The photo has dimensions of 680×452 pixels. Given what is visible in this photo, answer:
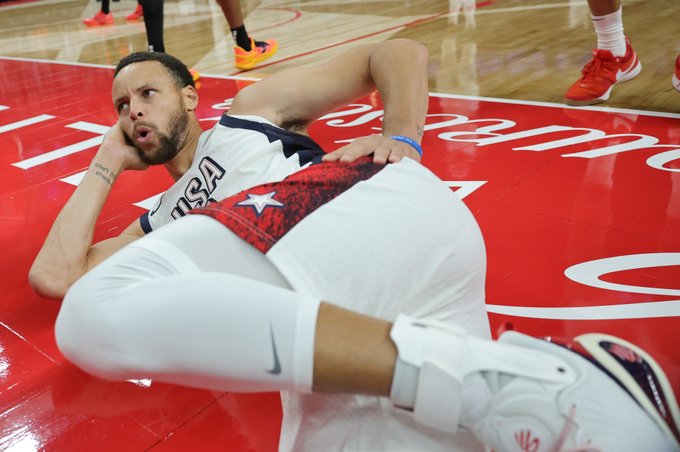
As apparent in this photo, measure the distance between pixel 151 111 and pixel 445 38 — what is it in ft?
12.3

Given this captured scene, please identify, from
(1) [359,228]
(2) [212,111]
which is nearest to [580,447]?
(1) [359,228]

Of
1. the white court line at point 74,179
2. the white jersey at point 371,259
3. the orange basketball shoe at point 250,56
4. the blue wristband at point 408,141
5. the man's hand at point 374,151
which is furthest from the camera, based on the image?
the orange basketball shoe at point 250,56

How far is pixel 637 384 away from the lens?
802mm

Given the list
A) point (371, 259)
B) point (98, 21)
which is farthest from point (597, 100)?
point (98, 21)

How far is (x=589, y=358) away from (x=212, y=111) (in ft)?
9.40

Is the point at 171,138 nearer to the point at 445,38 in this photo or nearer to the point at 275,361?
the point at 275,361

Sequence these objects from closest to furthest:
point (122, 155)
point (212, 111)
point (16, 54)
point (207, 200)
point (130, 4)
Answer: point (207, 200) → point (122, 155) → point (212, 111) → point (16, 54) → point (130, 4)

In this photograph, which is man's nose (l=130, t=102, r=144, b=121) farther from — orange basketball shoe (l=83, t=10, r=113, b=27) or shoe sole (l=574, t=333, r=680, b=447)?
orange basketball shoe (l=83, t=10, r=113, b=27)

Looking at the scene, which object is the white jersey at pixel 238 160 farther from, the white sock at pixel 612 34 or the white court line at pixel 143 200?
the white sock at pixel 612 34

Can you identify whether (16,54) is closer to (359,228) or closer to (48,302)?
(48,302)

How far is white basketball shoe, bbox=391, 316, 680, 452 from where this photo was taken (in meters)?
0.75

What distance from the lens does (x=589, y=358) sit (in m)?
0.82

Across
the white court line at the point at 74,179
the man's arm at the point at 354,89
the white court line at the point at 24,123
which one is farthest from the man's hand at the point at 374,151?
the white court line at the point at 24,123

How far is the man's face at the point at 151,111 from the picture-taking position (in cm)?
147
